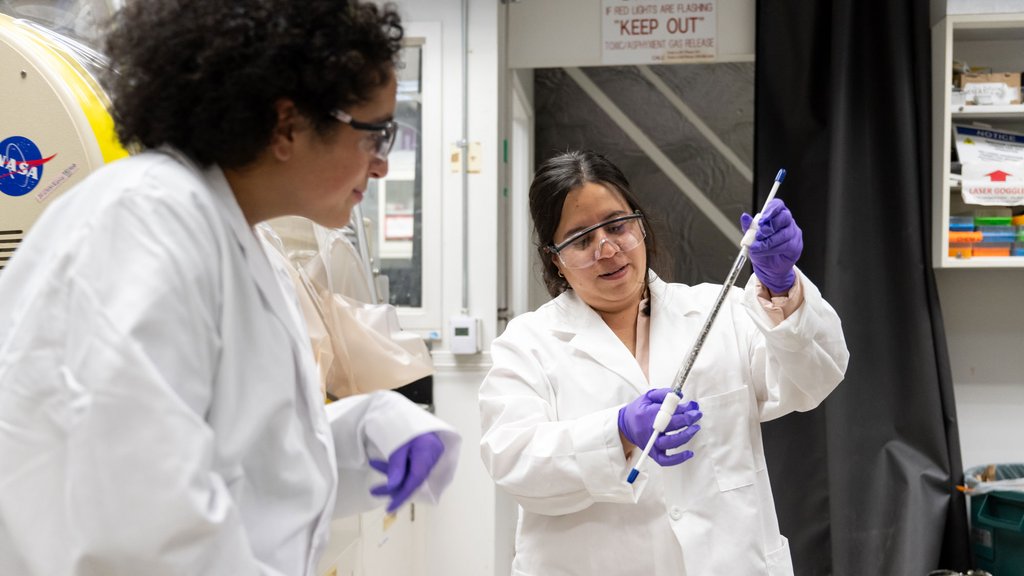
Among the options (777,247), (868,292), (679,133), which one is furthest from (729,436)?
(679,133)

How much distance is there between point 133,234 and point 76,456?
18 cm

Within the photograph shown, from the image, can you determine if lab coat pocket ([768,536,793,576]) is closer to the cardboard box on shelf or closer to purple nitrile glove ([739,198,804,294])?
purple nitrile glove ([739,198,804,294])

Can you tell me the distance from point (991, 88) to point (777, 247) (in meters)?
1.76

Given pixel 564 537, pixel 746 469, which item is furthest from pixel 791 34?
pixel 564 537

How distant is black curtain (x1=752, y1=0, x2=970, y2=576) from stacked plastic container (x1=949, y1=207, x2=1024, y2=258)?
0.29 feet

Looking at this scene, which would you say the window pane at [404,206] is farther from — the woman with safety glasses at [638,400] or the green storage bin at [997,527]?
the green storage bin at [997,527]

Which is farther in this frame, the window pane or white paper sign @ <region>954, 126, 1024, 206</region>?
the window pane

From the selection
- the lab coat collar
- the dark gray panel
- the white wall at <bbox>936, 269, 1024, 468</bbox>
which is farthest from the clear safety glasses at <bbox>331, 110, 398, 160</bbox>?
the dark gray panel

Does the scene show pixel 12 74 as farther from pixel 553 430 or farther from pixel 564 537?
pixel 564 537

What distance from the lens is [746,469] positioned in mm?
1420

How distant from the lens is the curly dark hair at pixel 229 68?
0.73 meters

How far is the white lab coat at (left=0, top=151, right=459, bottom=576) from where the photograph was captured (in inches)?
24.8

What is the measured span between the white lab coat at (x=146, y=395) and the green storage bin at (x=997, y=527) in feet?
8.01

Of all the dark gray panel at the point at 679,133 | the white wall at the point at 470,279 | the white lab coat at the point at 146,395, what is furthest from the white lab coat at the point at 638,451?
the dark gray panel at the point at 679,133
